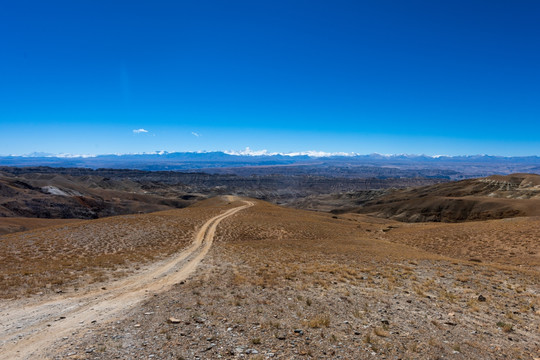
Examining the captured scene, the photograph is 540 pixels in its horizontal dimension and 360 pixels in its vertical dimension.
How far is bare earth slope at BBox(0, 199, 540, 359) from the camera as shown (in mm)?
8164

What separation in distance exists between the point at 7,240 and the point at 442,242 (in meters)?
44.9

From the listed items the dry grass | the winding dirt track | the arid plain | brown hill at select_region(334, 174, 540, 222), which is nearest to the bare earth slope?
the arid plain

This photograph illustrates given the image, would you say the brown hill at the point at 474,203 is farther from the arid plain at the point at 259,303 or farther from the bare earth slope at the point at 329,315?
the bare earth slope at the point at 329,315

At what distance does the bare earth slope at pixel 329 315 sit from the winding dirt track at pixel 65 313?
517mm

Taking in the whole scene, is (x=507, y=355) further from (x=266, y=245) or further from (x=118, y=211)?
(x=118, y=211)

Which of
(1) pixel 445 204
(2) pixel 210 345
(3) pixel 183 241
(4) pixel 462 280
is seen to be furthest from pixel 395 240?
(1) pixel 445 204

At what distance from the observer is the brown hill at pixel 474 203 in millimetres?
75188

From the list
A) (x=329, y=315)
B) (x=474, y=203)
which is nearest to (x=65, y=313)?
(x=329, y=315)

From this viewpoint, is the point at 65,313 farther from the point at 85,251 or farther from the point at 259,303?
the point at 85,251

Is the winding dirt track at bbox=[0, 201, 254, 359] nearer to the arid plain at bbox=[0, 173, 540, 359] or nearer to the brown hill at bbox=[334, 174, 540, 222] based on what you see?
the arid plain at bbox=[0, 173, 540, 359]

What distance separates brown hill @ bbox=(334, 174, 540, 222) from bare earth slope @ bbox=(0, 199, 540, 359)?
6970 centimetres

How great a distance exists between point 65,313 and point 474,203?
344 feet

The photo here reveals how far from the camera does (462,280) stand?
1622 centimetres

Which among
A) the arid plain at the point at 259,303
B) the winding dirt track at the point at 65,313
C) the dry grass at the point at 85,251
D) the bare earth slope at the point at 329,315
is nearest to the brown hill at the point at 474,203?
the arid plain at the point at 259,303
